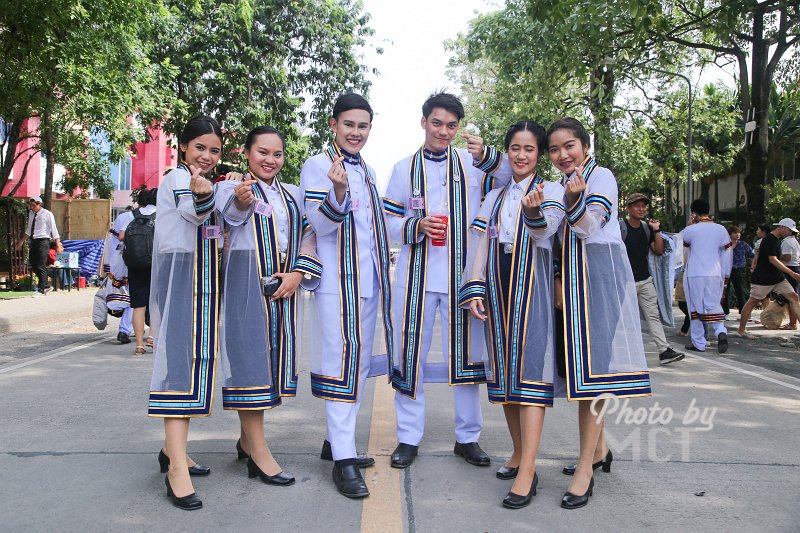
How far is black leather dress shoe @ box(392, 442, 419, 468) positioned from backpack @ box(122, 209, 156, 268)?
4204 millimetres

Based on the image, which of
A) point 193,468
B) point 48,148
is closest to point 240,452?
point 193,468

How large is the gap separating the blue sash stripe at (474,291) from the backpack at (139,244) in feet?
14.6

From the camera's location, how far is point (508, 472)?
4270mm

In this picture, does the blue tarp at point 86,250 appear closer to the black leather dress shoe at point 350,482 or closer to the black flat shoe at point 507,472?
the black leather dress shoe at point 350,482

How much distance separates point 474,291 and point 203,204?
4.66 ft

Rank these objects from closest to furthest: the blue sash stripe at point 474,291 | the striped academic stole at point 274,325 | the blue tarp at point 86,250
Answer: the striped academic stole at point 274,325, the blue sash stripe at point 474,291, the blue tarp at point 86,250

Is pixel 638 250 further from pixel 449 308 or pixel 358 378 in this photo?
pixel 358 378

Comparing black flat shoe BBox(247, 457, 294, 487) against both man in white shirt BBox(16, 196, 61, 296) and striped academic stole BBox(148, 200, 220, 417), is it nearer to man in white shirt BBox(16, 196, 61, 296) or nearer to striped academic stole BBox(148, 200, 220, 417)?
striped academic stole BBox(148, 200, 220, 417)

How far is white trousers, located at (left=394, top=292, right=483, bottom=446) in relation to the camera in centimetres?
455

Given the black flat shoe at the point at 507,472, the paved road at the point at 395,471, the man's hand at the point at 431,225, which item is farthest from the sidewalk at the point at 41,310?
the black flat shoe at the point at 507,472

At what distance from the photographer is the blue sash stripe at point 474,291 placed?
166 inches

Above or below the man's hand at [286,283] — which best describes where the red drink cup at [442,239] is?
above

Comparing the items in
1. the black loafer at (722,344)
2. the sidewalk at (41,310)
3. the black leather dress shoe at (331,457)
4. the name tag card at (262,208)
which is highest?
the name tag card at (262,208)

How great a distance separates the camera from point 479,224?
14.2 ft
